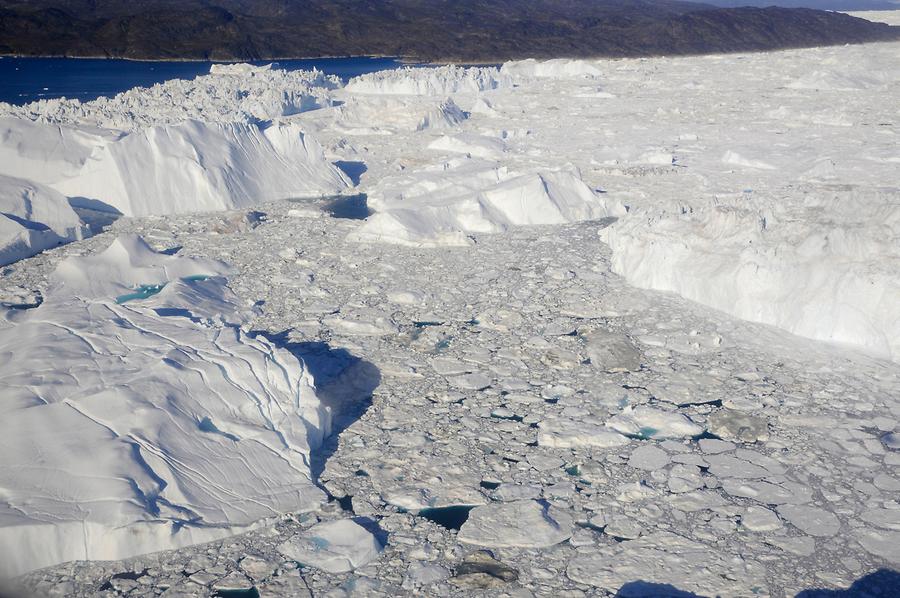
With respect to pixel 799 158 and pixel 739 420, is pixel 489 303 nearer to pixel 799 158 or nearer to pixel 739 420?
pixel 739 420

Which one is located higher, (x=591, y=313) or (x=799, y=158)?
(x=799, y=158)

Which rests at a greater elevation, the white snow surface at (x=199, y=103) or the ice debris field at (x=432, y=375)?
the white snow surface at (x=199, y=103)

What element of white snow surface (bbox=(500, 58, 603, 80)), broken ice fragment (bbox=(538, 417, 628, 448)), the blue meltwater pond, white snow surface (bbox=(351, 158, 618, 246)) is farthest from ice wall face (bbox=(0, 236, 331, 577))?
white snow surface (bbox=(500, 58, 603, 80))

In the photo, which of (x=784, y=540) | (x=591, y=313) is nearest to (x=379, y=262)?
(x=591, y=313)

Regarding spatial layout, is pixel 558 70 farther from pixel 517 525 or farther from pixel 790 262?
pixel 517 525

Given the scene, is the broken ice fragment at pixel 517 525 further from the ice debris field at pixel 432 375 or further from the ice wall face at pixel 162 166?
the ice wall face at pixel 162 166

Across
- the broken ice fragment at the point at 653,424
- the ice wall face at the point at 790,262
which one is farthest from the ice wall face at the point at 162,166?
the broken ice fragment at the point at 653,424

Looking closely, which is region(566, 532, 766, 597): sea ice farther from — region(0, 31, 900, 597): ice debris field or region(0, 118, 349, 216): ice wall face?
region(0, 118, 349, 216): ice wall face
